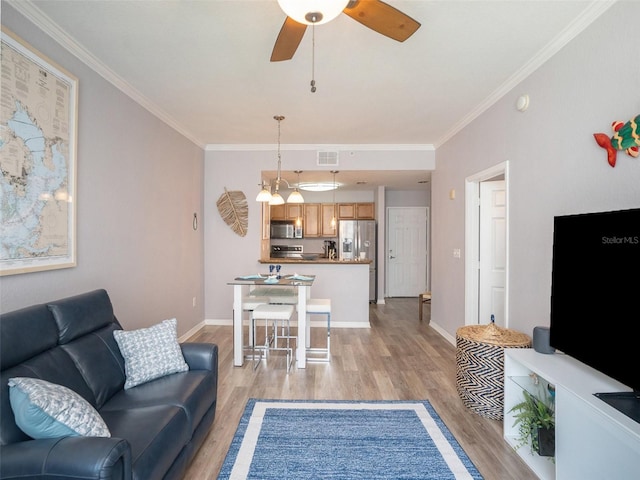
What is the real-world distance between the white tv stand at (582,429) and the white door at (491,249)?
178 cm

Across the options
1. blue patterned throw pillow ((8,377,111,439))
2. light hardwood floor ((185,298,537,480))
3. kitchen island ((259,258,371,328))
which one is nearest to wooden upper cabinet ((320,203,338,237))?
kitchen island ((259,258,371,328))

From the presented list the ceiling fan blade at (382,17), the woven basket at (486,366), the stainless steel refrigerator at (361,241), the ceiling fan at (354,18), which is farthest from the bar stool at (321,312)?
the stainless steel refrigerator at (361,241)

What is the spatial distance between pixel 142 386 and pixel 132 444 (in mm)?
659

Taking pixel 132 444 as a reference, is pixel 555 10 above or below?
above

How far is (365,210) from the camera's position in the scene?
7695mm

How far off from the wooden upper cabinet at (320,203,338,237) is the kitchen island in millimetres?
2576

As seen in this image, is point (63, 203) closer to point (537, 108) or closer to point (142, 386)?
point (142, 386)

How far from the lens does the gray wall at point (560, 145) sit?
1872mm

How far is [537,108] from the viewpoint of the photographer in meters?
2.65

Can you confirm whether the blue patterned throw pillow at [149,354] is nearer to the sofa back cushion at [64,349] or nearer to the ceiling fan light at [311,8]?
the sofa back cushion at [64,349]

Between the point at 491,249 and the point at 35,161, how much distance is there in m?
4.15

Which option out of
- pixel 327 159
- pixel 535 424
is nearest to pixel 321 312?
pixel 535 424

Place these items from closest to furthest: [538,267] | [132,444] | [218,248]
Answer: [132,444] < [538,267] < [218,248]

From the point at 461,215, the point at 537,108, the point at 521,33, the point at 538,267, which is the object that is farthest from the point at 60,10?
the point at 461,215
